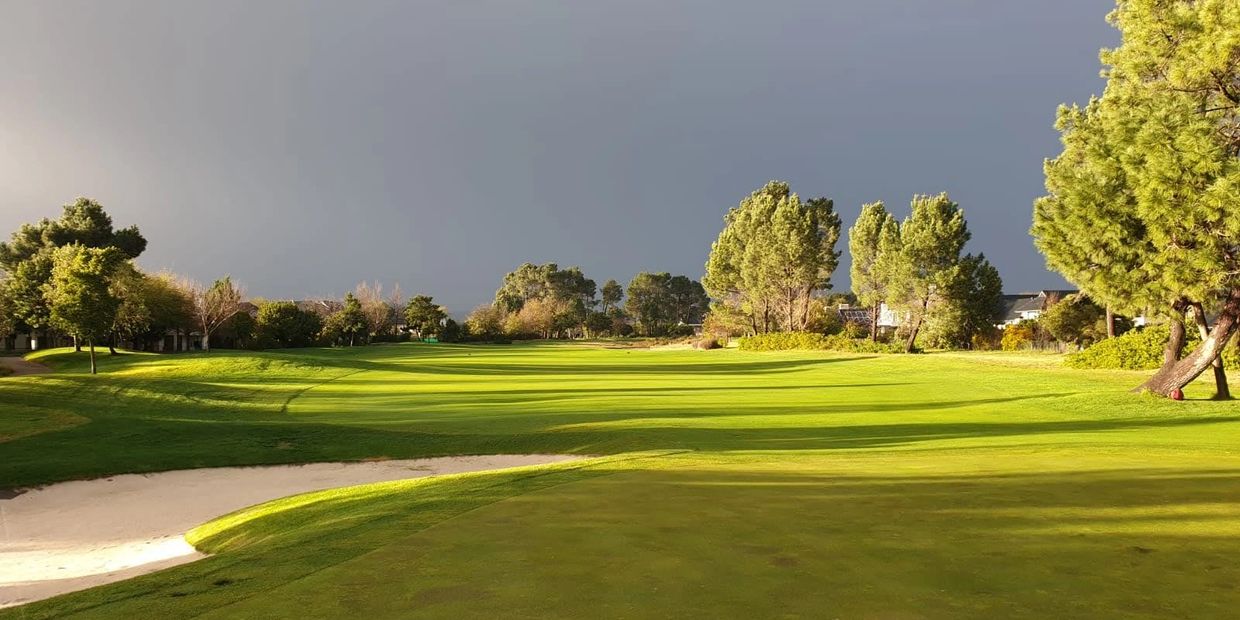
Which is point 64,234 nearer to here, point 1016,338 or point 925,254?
point 925,254

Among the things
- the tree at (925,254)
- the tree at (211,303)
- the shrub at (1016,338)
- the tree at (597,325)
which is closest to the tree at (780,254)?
the tree at (925,254)

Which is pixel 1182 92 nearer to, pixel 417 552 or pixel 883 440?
pixel 883 440

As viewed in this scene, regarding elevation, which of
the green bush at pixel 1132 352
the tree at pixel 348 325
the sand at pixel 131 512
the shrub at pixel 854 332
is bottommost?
the sand at pixel 131 512

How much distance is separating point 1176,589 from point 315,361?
133 ft

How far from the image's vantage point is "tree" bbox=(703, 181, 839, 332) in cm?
6775

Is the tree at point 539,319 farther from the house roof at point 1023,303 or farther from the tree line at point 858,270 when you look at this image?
the house roof at point 1023,303

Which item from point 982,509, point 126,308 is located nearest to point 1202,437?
point 982,509

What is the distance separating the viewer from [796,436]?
581 inches

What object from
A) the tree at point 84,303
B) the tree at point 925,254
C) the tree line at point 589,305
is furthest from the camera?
the tree line at point 589,305

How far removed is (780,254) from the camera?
6794cm

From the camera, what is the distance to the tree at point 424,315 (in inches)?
3814

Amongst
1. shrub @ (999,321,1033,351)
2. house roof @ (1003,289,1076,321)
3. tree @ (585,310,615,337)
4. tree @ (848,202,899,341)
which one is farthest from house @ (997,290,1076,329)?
tree @ (585,310,615,337)

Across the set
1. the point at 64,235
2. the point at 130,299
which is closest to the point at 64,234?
the point at 64,235

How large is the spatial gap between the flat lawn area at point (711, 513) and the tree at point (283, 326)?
152 feet
